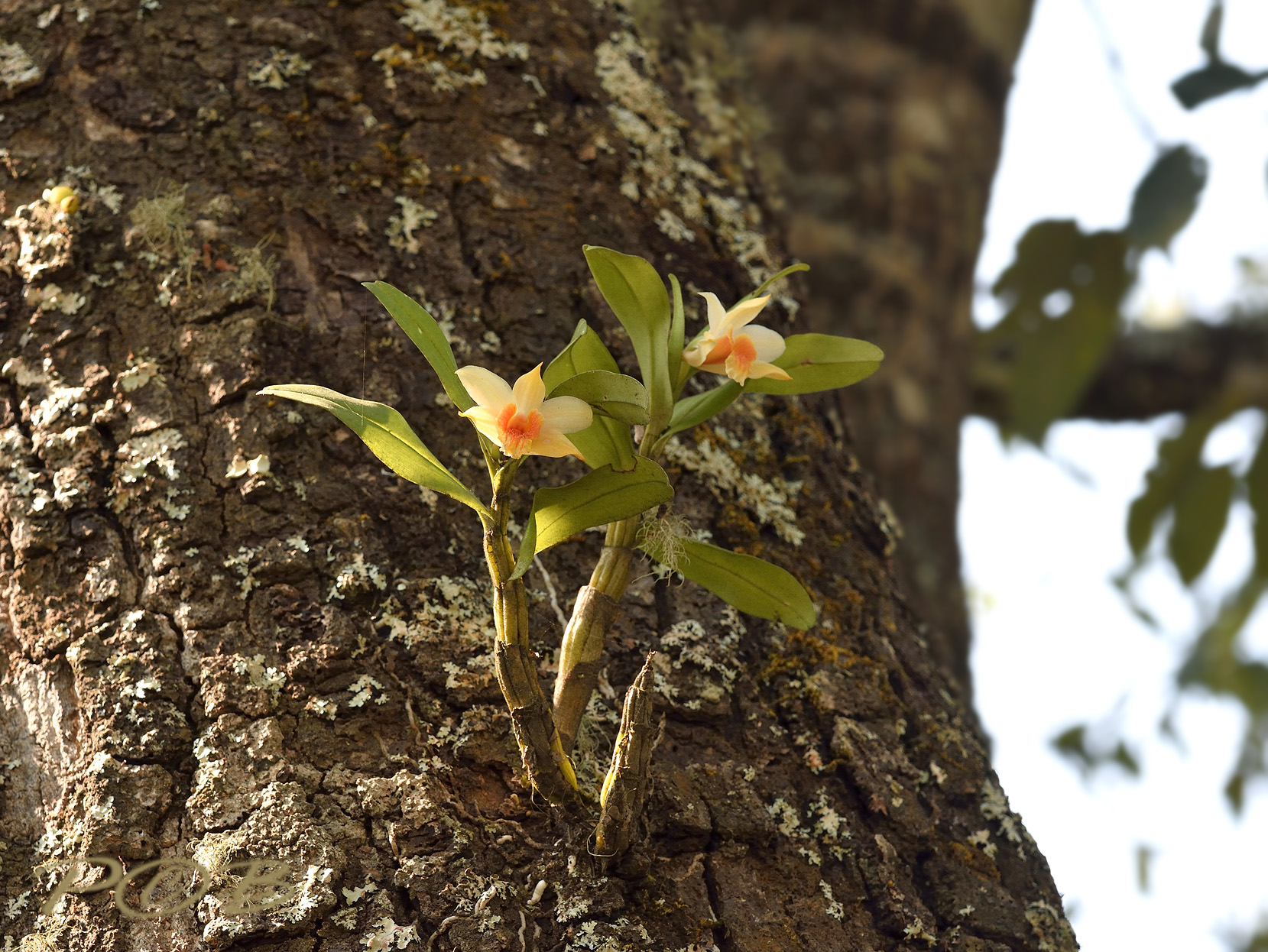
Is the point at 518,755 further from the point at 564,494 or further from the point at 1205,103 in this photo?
the point at 1205,103

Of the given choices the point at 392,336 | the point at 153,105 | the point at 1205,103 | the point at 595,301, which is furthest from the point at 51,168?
the point at 1205,103

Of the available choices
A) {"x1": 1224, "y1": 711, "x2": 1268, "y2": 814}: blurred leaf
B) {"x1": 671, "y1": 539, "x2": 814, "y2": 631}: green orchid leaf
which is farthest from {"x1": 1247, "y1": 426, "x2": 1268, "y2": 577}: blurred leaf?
{"x1": 671, "y1": 539, "x2": 814, "y2": 631}: green orchid leaf

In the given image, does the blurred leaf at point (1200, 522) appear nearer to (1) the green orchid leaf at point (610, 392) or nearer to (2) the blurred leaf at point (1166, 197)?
(2) the blurred leaf at point (1166, 197)

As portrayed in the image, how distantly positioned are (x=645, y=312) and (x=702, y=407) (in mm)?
78

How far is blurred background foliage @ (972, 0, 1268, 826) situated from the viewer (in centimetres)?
177

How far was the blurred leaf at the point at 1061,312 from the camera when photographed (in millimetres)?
1937

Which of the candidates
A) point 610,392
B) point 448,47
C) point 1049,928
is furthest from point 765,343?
point 448,47

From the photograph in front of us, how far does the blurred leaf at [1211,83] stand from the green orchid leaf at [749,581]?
4.16 feet

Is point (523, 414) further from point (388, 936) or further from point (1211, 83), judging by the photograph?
point (1211, 83)

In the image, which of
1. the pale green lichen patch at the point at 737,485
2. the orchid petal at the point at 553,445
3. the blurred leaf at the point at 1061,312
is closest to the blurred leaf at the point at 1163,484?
the blurred leaf at the point at 1061,312

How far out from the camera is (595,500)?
0.64 meters

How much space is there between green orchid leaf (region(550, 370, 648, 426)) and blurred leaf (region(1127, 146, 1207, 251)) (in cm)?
148

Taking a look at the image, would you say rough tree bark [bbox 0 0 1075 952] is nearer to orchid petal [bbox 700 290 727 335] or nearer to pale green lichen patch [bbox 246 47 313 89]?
pale green lichen patch [bbox 246 47 313 89]

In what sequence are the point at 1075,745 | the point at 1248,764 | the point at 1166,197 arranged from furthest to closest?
the point at 1075,745 < the point at 1248,764 < the point at 1166,197
